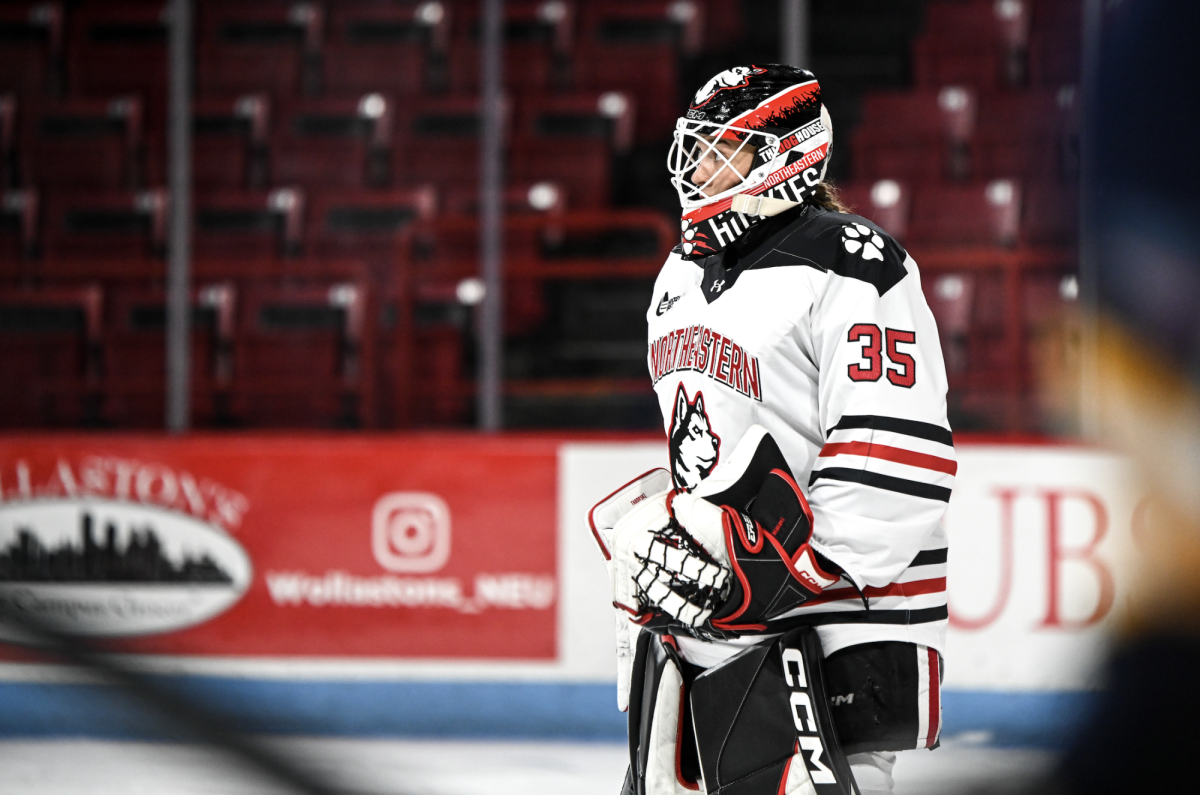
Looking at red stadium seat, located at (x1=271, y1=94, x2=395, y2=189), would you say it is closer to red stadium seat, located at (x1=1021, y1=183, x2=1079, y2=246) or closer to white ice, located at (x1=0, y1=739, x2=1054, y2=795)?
red stadium seat, located at (x1=1021, y1=183, x2=1079, y2=246)

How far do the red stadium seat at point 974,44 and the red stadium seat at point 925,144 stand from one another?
0.48m

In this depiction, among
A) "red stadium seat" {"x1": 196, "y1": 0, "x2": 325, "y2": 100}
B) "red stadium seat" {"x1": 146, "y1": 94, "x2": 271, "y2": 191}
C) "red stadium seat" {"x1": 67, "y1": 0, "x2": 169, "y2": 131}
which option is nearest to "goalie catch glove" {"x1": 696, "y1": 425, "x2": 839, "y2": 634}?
"red stadium seat" {"x1": 146, "y1": 94, "x2": 271, "y2": 191}

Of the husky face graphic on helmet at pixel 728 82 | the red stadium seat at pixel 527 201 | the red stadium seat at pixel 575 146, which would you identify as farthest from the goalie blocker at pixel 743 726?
the red stadium seat at pixel 575 146

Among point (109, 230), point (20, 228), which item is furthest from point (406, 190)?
point (20, 228)

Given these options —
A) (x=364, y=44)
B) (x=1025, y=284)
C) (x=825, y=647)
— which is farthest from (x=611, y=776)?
(x=364, y=44)

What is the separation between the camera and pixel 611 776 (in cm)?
363

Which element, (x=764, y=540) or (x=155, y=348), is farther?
(x=155, y=348)

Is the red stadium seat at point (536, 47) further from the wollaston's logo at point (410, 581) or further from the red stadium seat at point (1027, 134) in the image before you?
the wollaston's logo at point (410, 581)

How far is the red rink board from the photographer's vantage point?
4086mm

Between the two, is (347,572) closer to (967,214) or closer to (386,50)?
(967,214)

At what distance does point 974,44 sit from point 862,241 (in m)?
6.29

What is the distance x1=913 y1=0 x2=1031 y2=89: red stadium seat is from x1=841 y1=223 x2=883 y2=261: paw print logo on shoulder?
20.1 feet

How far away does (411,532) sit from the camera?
4117 mm

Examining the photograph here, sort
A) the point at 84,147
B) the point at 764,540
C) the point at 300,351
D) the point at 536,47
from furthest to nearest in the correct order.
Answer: the point at 536,47 → the point at 84,147 → the point at 300,351 → the point at 764,540
